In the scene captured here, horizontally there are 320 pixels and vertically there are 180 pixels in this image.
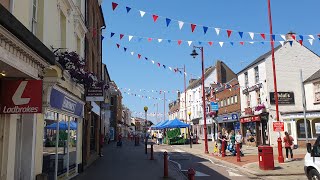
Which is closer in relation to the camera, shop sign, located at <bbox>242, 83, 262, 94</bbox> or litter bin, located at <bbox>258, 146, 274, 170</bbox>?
litter bin, located at <bbox>258, 146, 274, 170</bbox>

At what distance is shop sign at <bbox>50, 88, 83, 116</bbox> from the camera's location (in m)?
9.75

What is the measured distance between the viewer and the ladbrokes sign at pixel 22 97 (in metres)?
7.12

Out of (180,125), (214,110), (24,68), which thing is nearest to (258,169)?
(24,68)

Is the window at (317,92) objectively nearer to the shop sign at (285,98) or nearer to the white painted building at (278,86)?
the white painted building at (278,86)

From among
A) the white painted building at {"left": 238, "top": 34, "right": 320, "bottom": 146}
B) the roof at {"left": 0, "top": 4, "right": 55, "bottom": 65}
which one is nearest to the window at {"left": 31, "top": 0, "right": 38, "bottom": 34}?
the roof at {"left": 0, "top": 4, "right": 55, "bottom": 65}

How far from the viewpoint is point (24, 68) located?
6602 millimetres

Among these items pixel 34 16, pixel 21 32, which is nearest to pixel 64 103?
pixel 34 16

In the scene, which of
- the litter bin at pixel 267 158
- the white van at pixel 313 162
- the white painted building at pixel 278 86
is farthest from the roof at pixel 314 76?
the white van at pixel 313 162

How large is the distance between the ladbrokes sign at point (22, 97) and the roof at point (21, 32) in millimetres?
636

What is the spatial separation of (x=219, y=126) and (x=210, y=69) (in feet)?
48.7

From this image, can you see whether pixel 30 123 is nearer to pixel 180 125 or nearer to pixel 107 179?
pixel 107 179

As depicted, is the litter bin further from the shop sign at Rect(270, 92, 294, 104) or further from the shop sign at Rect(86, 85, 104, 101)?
the shop sign at Rect(270, 92, 294, 104)

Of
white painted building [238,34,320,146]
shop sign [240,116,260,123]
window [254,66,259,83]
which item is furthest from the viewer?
window [254,66,259,83]

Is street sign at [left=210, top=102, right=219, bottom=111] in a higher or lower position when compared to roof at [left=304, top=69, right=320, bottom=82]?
lower
